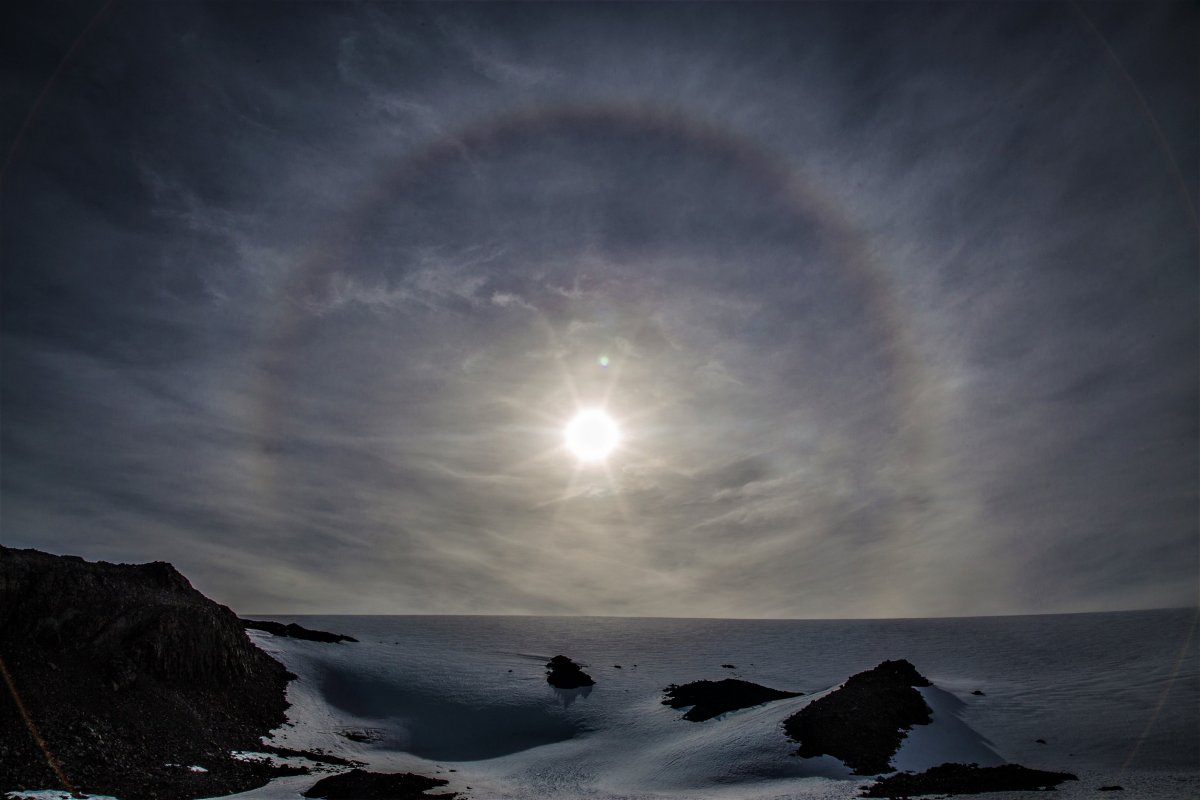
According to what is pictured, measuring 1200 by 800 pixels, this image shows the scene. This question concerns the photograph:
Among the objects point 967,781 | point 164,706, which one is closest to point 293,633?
point 164,706

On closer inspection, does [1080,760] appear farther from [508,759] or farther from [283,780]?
[283,780]

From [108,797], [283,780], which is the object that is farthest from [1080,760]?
[108,797]

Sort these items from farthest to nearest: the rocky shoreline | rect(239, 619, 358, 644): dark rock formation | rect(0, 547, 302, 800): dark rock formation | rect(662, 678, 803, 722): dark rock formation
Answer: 1. rect(239, 619, 358, 644): dark rock formation
2. rect(662, 678, 803, 722): dark rock formation
3. the rocky shoreline
4. rect(0, 547, 302, 800): dark rock formation

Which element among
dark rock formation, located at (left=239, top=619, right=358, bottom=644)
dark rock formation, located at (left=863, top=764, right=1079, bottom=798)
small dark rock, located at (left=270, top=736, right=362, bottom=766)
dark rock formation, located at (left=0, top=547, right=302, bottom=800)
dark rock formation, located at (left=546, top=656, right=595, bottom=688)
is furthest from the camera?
dark rock formation, located at (left=239, top=619, right=358, bottom=644)

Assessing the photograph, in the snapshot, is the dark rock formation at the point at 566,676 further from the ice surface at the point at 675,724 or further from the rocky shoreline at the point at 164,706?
the rocky shoreline at the point at 164,706

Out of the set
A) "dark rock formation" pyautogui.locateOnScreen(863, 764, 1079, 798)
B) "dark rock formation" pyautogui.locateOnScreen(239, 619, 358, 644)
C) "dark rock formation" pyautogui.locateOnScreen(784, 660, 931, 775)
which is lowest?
"dark rock formation" pyautogui.locateOnScreen(863, 764, 1079, 798)

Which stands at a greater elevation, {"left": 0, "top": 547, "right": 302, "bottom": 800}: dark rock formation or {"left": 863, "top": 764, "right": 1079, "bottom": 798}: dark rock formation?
{"left": 0, "top": 547, "right": 302, "bottom": 800}: dark rock formation

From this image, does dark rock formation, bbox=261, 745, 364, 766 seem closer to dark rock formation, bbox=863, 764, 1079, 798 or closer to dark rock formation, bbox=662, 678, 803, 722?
dark rock formation, bbox=662, 678, 803, 722

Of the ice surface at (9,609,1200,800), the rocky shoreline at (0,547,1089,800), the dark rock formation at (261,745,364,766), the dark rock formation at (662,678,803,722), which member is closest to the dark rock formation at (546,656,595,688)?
the ice surface at (9,609,1200,800)
